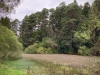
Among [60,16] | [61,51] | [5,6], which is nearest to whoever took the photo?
[5,6]

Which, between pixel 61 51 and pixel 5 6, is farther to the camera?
pixel 61 51

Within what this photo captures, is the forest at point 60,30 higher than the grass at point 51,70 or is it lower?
higher

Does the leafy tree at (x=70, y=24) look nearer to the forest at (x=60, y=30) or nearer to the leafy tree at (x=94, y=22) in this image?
the forest at (x=60, y=30)

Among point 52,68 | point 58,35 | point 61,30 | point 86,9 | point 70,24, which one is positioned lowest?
point 52,68

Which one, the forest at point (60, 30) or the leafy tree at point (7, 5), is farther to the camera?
the forest at point (60, 30)

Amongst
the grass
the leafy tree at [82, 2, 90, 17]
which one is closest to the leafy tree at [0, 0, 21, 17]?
the grass

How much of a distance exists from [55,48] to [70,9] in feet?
35.8

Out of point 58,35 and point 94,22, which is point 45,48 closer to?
point 58,35

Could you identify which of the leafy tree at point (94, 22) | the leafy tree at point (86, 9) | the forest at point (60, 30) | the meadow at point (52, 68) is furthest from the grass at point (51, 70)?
the leafy tree at point (86, 9)

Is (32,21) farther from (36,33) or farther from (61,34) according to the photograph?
(61,34)

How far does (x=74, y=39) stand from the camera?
41688 millimetres

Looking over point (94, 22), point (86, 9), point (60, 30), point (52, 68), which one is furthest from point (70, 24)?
point (52, 68)

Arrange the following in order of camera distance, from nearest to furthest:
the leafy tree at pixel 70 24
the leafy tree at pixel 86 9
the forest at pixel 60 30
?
the forest at pixel 60 30 → the leafy tree at pixel 70 24 → the leafy tree at pixel 86 9

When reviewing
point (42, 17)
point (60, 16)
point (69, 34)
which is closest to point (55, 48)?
point (69, 34)
